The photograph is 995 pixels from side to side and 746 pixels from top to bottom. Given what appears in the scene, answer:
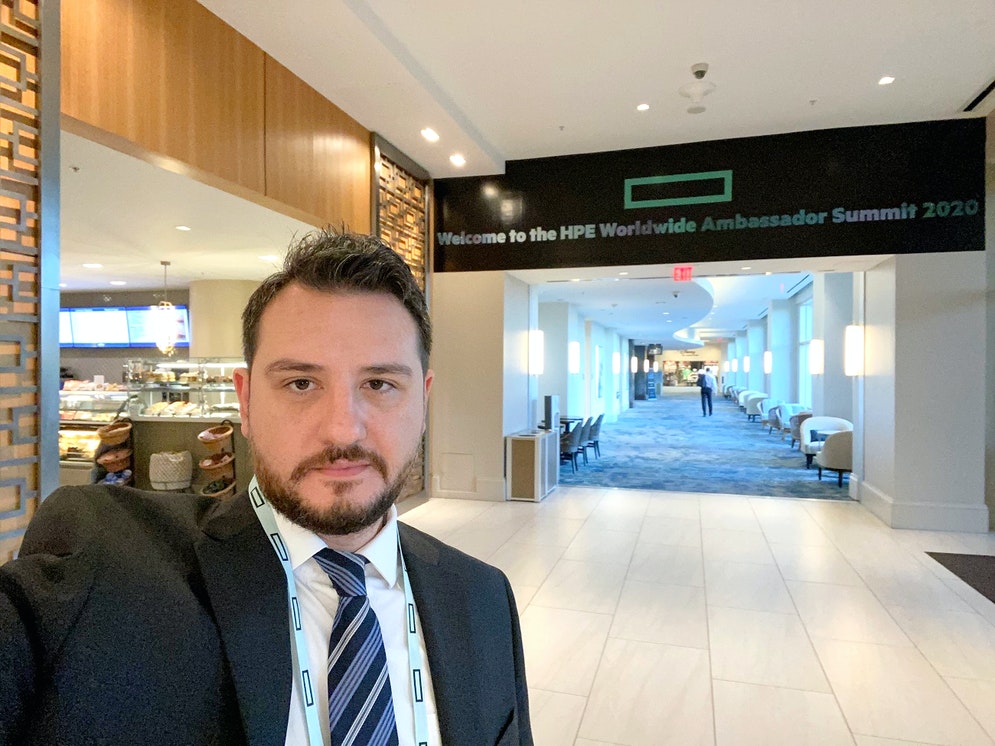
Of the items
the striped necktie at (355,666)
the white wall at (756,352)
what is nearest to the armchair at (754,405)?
the white wall at (756,352)

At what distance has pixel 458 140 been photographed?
20.3 feet

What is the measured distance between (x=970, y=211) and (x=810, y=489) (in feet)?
13.4

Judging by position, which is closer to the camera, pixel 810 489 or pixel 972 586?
pixel 972 586

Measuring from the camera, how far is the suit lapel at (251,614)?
0.72m

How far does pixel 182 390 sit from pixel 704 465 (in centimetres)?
844

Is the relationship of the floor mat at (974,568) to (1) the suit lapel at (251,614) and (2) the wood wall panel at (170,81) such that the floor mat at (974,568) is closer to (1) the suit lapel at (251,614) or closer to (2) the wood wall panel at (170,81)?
(1) the suit lapel at (251,614)

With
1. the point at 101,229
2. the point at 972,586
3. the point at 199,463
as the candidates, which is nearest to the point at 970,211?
the point at 972,586

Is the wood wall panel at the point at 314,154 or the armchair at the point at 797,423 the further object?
the armchair at the point at 797,423

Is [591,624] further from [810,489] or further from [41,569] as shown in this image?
[810,489]

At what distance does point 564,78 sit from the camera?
16.8 feet

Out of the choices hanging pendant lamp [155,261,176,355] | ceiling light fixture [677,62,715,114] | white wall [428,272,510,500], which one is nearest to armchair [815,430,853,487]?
white wall [428,272,510,500]

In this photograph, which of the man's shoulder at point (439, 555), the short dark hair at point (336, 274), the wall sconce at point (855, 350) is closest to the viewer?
the short dark hair at point (336, 274)

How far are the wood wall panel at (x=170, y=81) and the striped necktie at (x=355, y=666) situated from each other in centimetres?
302

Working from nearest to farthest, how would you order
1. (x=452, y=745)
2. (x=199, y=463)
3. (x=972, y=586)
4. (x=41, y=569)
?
(x=41, y=569) < (x=452, y=745) < (x=972, y=586) < (x=199, y=463)
